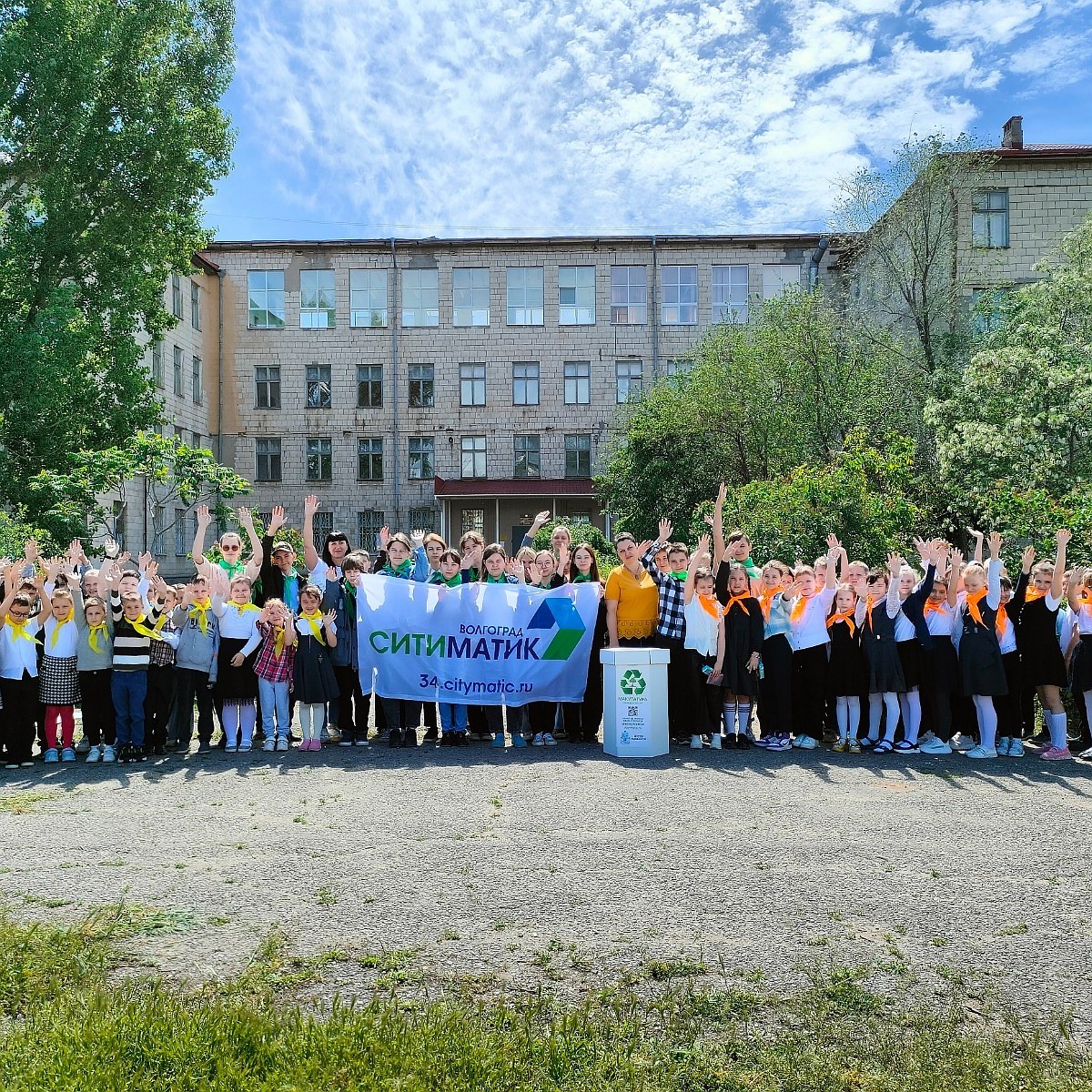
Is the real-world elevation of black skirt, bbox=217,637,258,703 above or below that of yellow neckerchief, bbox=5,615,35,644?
below

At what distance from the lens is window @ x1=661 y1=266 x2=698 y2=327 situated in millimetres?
52125

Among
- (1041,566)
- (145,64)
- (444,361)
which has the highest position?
(145,64)

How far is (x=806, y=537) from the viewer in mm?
17328

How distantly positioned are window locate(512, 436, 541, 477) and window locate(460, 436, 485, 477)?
1.71 metres

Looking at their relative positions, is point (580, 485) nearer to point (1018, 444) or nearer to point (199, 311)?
point (199, 311)

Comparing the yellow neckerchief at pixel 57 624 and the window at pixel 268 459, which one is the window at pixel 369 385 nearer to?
the window at pixel 268 459

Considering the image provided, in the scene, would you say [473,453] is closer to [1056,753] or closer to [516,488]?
[516,488]

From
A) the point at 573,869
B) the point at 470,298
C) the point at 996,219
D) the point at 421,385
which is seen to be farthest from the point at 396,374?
the point at 573,869

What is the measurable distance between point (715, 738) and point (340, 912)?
5.91 metres

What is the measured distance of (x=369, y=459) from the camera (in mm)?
Result: 51844

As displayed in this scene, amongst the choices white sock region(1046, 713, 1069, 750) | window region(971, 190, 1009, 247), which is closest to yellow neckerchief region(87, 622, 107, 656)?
white sock region(1046, 713, 1069, 750)

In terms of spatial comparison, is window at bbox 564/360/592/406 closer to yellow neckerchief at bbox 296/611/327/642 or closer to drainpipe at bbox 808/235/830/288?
drainpipe at bbox 808/235/830/288

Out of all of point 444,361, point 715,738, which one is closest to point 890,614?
point 715,738

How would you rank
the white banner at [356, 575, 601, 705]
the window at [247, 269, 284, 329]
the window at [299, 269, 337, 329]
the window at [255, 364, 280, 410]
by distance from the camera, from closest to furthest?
the white banner at [356, 575, 601, 705], the window at [247, 269, 284, 329], the window at [255, 364, 280, 410], the window at [299, 269, 337, 329]
